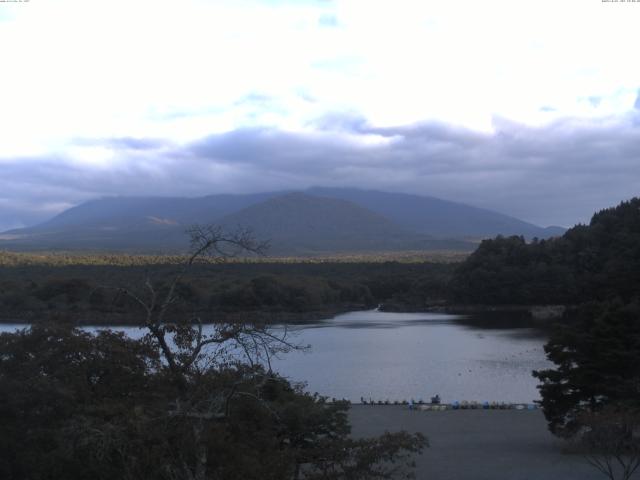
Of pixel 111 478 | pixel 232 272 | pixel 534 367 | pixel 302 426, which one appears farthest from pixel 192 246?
pixel 232 272

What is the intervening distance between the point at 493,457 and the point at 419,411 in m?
5.63

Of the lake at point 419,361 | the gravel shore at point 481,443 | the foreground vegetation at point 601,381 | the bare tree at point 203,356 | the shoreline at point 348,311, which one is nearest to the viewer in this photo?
the bare tree at point 203,356

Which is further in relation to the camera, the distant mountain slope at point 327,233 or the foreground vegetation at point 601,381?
the distant mountain slope at point 327,233

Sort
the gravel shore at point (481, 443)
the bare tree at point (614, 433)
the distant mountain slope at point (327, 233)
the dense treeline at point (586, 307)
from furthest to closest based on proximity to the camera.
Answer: the distant mountain slope at point (327, 233), the gravel shore at point (481, 443), the dense treeline at point (586, 307), the bare tree at point (614, 433)

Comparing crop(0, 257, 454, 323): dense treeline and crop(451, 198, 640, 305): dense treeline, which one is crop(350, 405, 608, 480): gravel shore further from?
crop(451, 198, 640, 305): dense treeline

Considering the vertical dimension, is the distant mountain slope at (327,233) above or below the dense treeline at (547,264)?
above

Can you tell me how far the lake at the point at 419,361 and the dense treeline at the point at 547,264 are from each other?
9.00 m

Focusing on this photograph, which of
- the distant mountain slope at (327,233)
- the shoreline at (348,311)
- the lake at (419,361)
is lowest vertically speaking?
the lake at (419,361)

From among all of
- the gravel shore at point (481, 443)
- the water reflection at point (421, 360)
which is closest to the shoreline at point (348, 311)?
the water reflection at point (421, 360)

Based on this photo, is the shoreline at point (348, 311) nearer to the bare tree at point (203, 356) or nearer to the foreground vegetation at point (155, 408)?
the foreground vegetation at point (155, 408)

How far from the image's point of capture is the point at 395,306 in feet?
201

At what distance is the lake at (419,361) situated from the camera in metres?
25.3

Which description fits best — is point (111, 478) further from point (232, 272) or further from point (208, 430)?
point (232, 272)

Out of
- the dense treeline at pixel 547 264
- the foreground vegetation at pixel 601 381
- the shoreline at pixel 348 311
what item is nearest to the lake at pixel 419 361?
the shoreline at pixel 348 311
